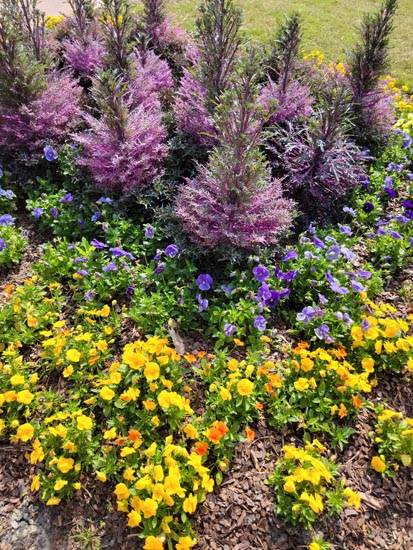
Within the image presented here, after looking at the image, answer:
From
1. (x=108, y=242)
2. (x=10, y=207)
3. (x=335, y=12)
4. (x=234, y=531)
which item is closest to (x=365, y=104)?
(x=108, y=242)

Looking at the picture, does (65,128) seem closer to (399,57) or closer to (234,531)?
(234,531)

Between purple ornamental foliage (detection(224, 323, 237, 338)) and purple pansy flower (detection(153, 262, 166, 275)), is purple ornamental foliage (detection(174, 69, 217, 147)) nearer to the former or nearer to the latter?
purple pansy flower (detection(153, 262, 166, 275))

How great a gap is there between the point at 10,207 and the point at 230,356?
248 centimetres

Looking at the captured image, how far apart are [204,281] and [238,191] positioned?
678 mm

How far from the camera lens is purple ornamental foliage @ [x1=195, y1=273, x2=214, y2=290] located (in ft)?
9.77

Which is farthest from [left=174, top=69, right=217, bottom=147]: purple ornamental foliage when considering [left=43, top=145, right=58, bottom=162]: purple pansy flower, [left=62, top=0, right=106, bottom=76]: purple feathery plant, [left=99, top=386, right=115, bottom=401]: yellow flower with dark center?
[left=99, top=386, right=115, bottom=401]: yellow flower with dark center

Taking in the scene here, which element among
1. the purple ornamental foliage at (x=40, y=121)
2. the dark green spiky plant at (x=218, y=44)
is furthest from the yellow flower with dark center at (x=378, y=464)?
the purple ornamental foliage at (x=40, y=121)

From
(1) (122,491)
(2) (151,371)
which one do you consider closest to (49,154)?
(2) (151,371)

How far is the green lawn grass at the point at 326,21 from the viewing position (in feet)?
23.7

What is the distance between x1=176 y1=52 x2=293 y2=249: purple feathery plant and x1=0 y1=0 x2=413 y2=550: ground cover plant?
2 cm

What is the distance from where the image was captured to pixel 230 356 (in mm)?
2834

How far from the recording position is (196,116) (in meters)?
3.89

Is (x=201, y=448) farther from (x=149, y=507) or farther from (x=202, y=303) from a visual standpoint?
(x=202, y=303)

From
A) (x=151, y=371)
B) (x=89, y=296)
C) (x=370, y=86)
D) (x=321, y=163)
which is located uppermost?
(x=370, y=86)
